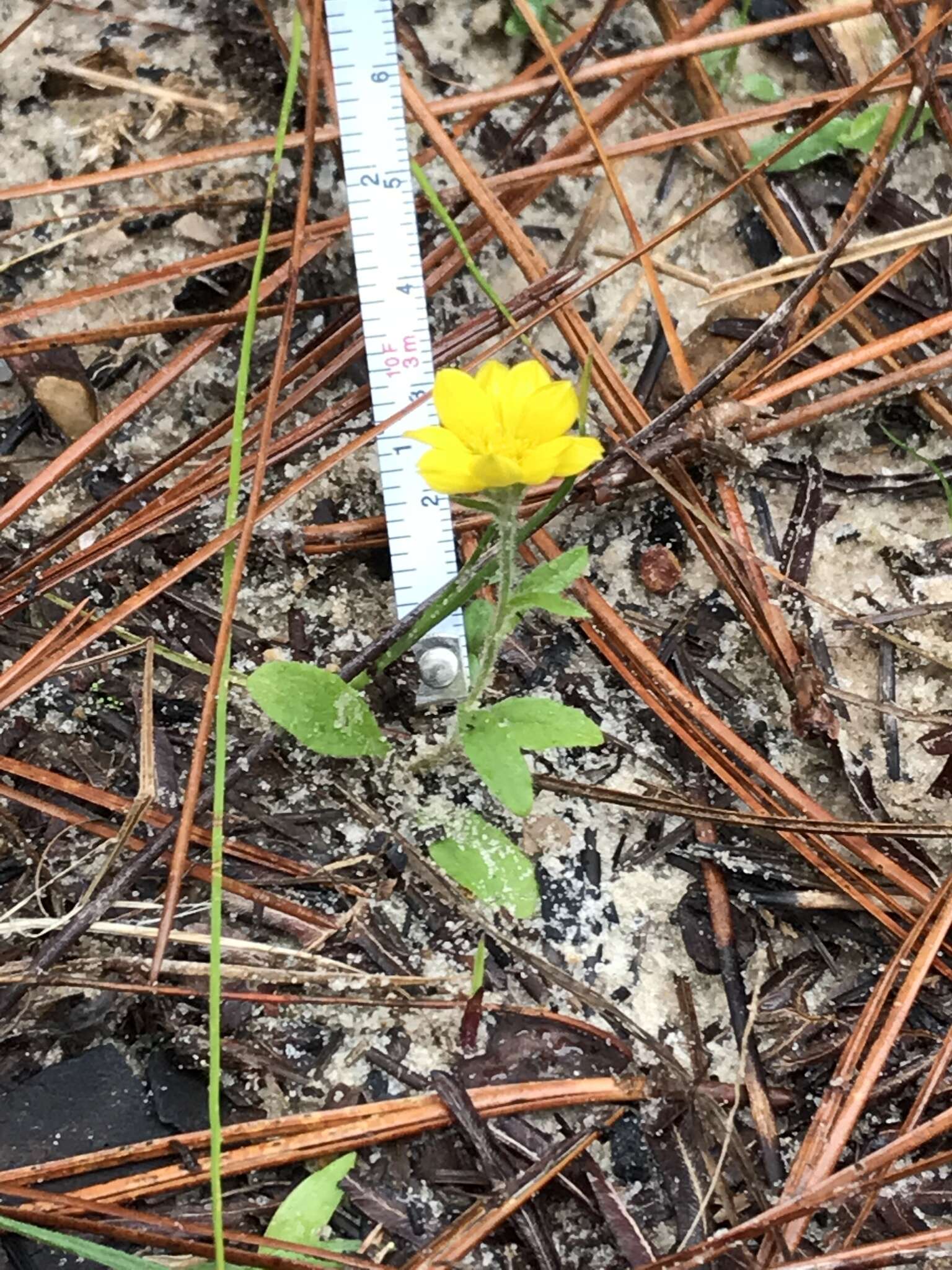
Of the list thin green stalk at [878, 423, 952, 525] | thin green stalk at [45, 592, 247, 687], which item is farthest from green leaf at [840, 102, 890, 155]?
thin green stalk at [45, 592, 247, 687]

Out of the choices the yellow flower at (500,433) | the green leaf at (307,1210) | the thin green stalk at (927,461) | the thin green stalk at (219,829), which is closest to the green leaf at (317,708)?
the thin green stalk at (219,829)

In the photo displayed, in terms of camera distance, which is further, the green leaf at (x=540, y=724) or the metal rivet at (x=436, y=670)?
the metal rivet at (x=436, y=670)

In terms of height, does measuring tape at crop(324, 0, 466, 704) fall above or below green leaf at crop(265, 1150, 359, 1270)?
above

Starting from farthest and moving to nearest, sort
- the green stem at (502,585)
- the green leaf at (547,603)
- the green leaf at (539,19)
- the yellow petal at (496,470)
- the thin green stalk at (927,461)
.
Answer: the green leaf at (539,19) < the thin green stalk at (927,461) < the green leaf at (547,603) < the green stem at (502,585) < the yellow petal at (496,470)

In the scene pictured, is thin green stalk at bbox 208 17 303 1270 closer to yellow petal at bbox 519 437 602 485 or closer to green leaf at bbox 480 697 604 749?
green leaf at bbox 480 697 604 749

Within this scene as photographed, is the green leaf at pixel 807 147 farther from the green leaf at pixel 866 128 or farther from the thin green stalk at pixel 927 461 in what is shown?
the thin green stalk at pixel 927 461

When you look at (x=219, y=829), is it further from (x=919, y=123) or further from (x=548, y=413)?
(x=919, y=123)
